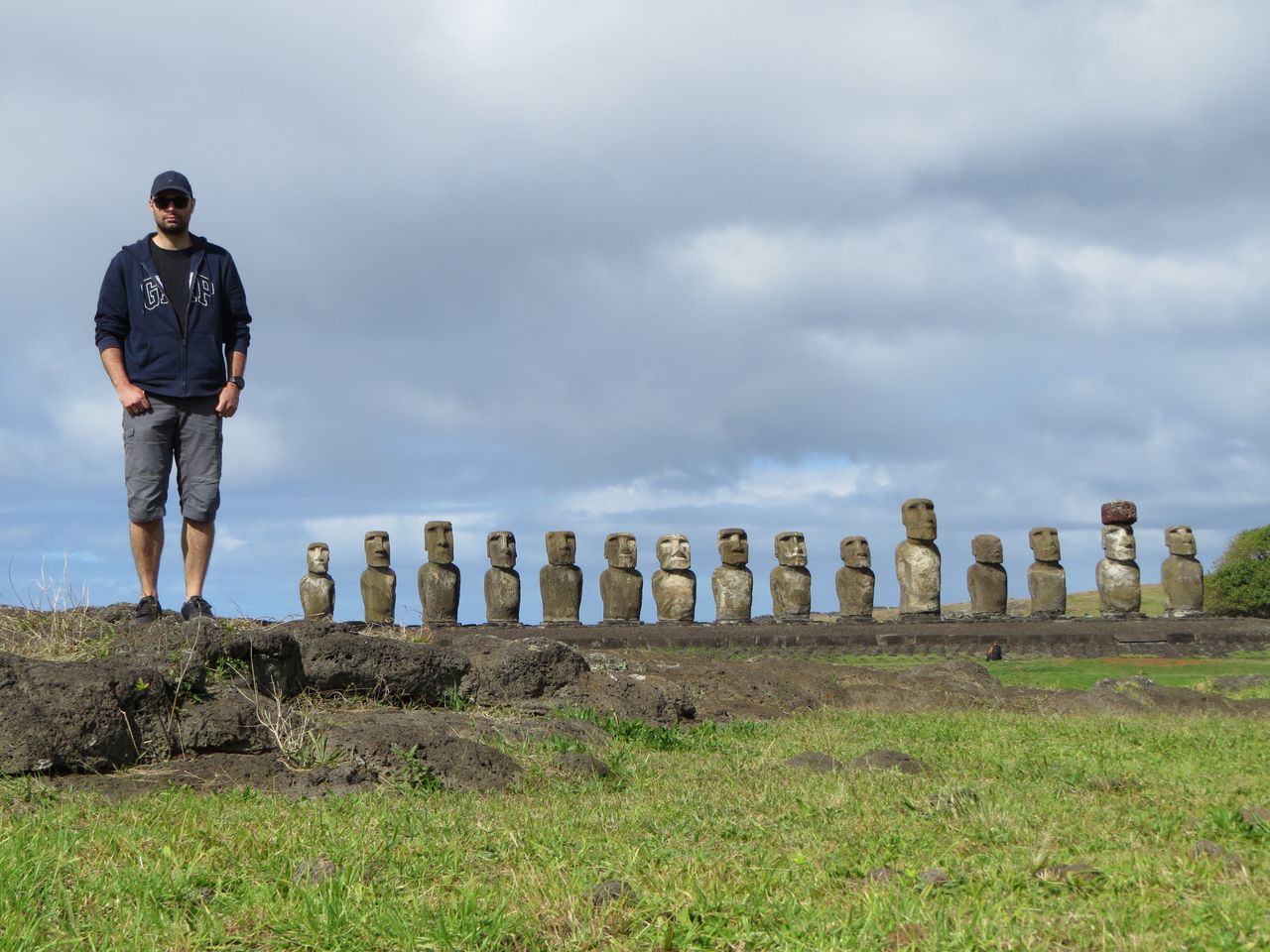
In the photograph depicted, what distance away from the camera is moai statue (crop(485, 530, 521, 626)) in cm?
2308

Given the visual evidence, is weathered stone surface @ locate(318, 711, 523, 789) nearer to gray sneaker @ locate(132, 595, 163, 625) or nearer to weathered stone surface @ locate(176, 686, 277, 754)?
weathered stone surface @ locate(176, 686, 277, 754)

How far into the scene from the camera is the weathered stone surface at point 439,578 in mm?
23703

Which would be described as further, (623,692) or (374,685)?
(623,692)

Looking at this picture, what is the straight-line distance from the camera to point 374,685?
7781 mm

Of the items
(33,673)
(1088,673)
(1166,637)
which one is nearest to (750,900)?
(33,673)

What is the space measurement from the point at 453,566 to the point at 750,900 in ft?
68.6

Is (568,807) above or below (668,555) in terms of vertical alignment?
below

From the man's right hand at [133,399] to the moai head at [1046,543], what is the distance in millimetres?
17757

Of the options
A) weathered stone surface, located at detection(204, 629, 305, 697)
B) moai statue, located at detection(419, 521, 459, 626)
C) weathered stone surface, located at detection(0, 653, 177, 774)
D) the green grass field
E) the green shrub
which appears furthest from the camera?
the green shrub

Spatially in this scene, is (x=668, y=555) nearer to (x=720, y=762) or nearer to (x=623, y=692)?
(x=623, y=692)

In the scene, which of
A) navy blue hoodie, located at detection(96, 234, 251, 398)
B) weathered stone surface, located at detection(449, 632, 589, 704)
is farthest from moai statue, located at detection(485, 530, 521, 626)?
navy blue hoodie, located at detection(96, 234, 251, 398)

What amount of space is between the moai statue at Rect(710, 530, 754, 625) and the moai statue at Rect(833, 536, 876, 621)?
157 cm

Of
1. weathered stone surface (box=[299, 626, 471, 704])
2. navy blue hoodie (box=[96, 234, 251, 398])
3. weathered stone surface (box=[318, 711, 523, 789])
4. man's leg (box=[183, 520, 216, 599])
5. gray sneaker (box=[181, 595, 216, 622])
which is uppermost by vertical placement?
navy blue hoodie (box=[96, 234, 251, 398])

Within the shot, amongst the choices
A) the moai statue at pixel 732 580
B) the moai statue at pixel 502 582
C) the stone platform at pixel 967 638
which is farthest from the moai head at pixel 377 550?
the moai statue at pixel 732 580
